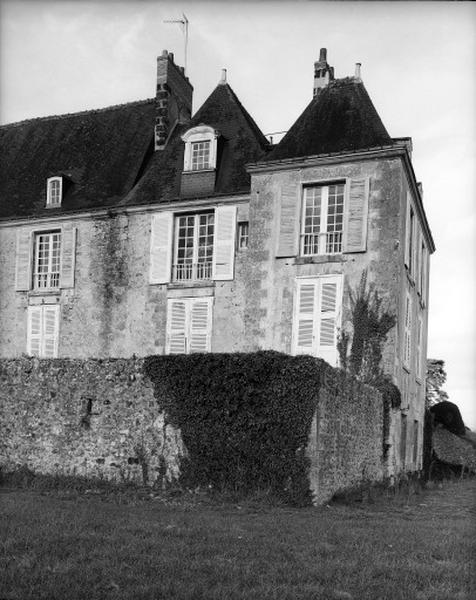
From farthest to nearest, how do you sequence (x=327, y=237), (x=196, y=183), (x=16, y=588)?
1. (x=196, y=183)
2. (x=327, y=237)
3. (x=16, y=588)

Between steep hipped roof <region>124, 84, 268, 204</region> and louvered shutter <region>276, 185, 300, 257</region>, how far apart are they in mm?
1624

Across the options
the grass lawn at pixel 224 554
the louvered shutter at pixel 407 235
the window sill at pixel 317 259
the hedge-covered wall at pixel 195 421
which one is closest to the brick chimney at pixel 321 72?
the louvered shutter at pixel 407 235

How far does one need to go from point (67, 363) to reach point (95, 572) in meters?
7.62

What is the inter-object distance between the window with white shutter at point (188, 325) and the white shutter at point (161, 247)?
77cm

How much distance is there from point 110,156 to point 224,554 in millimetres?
17978

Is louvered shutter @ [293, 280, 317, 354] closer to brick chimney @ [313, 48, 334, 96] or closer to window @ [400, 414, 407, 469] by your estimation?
window @ [400, 414, 407, 469]

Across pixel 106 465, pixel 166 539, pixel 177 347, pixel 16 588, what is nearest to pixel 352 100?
pixel 177 347

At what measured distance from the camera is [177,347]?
65.8 ft

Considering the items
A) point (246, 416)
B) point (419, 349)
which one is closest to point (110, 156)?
point (419, 349)

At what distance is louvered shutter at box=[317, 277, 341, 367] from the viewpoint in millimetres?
17703

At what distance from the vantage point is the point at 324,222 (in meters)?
18.3

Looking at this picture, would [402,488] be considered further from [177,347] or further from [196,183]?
[196,183]

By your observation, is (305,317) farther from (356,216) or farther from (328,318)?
(356,216)

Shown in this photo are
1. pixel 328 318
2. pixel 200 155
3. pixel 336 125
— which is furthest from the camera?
pixel 200 155
